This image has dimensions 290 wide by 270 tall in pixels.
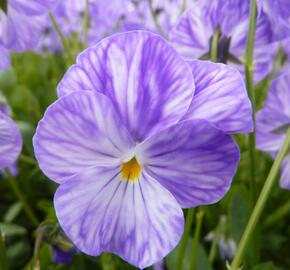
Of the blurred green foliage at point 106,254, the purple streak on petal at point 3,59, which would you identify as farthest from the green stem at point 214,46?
the purple streak on petal at point 3,59

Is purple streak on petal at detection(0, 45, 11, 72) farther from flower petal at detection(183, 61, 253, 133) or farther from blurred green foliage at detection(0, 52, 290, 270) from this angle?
flower petal at detection(183, 61, 253, 133)

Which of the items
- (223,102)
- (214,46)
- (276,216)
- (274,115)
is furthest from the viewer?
(276,216)

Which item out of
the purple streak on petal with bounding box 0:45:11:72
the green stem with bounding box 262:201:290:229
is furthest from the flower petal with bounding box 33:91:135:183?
the green stem with bounding box 262:201:290:229

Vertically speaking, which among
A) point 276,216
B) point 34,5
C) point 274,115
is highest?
point 34,5

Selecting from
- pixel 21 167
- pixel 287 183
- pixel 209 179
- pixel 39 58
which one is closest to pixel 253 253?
pixel 287 183

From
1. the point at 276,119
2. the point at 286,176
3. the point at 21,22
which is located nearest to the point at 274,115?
the point at 276,119

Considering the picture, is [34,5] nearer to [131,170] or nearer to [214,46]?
[214,46]
